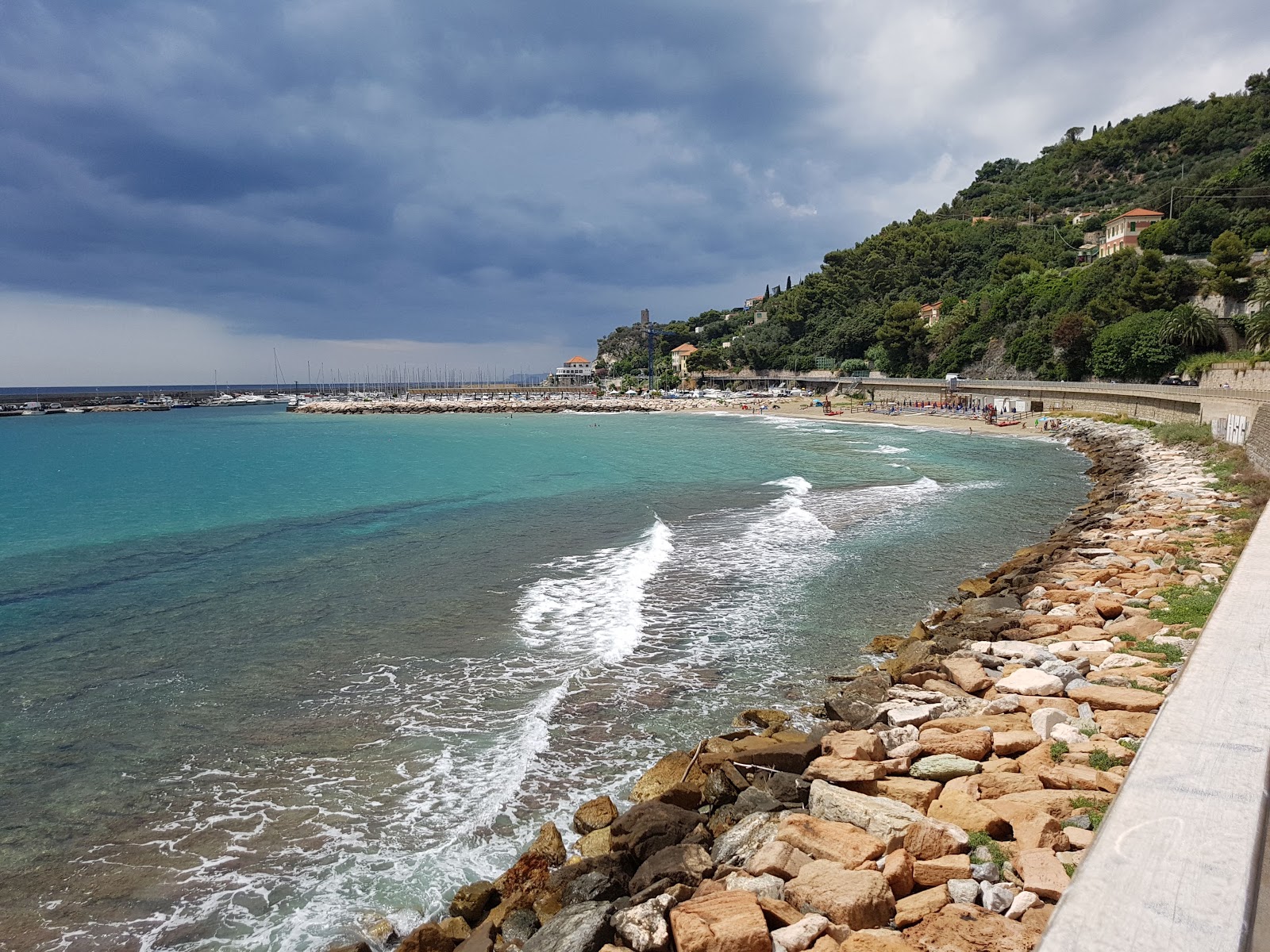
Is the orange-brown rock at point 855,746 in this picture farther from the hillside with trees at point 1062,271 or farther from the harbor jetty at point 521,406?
the harbor jetty at point 521,406

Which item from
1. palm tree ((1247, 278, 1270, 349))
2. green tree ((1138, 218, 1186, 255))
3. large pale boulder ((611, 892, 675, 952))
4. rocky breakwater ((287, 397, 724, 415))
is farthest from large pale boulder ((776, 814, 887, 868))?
rocky breakwater ((287, 397, 724, 415))

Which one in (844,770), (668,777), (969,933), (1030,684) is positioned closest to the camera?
(969,933)

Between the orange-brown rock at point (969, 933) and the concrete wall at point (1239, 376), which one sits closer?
the orange-brown rock at point (969, 933)

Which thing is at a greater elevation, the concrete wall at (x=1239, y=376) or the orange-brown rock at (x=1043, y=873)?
the concrete wall at (x=1239, y=376)

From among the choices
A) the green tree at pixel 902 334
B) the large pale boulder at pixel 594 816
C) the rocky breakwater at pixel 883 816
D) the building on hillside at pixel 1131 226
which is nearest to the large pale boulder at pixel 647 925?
the rocky breakwater at pixel 883 816

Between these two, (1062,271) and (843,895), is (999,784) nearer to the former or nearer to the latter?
(843,895)

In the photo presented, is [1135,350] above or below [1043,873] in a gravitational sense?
above

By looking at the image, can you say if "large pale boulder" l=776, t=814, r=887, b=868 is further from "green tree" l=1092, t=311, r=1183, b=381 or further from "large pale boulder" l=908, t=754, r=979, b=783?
"green tree" l=1092, t=311, r=1183, b=381

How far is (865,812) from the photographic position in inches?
233

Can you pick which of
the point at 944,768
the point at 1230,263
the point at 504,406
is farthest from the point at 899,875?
the point at 504,406

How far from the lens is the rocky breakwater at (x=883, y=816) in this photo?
4629 millimetres

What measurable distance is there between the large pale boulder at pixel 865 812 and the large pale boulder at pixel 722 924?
131 cm

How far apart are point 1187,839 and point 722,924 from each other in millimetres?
2936

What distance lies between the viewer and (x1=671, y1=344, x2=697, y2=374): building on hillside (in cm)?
15362
